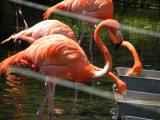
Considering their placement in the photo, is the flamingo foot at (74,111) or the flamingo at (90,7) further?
the flamingo at (90,7)

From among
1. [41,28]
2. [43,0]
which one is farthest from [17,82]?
[43,0]

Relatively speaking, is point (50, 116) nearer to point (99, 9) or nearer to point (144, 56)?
point (99, 9)

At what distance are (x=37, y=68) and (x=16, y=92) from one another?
1.31 m

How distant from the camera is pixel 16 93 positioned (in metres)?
7.02

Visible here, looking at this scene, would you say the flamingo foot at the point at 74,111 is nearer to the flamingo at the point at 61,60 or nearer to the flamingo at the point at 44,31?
the flamingo at the point at 61,60

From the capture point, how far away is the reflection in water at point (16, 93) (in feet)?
20.0

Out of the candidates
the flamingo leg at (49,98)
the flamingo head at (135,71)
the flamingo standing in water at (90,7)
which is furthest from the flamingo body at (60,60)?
the flamingo standing in water at (90,7)

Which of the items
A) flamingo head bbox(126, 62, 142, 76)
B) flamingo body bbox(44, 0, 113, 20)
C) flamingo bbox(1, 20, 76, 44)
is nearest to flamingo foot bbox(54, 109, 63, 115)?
flamingo bbox(1, 20, 76, 44)

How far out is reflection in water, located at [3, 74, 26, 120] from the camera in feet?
20.0

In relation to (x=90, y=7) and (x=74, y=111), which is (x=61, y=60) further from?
(x=90, y=7)

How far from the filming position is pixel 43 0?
24594mm

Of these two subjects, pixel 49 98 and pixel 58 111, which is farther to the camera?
pixel 58 111

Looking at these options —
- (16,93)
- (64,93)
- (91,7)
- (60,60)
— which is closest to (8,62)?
(60,60)

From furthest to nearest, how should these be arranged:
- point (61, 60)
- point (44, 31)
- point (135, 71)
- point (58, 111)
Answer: point (135, 71) < point (44, 31) < point (58, 111) < point (61, 60)
